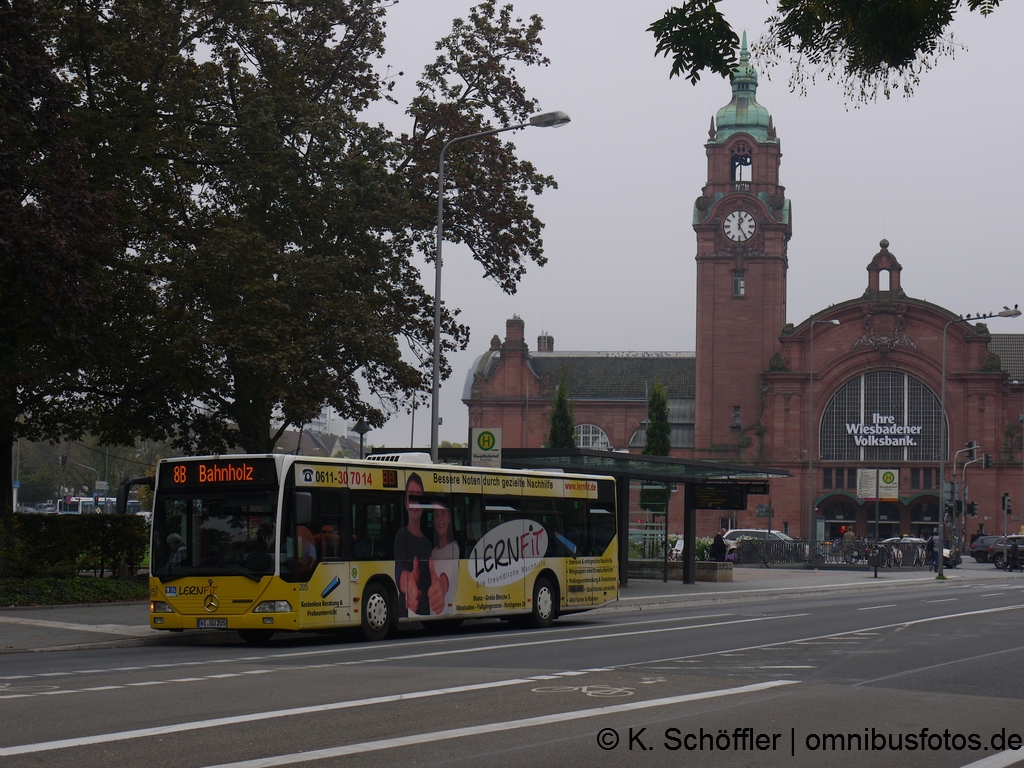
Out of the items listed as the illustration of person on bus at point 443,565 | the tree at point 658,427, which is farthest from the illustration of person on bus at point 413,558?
the tree at point 658,427

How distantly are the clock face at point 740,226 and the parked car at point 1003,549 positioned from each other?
3279 centimetres

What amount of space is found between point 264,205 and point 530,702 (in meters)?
21.2

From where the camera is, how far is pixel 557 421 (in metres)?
90.4

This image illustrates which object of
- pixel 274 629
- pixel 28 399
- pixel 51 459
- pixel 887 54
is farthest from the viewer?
pixel 51 459

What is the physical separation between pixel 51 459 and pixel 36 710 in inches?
4384

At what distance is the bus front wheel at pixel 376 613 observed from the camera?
1945 cm

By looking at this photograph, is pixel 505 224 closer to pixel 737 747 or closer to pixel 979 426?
pixel 737 747

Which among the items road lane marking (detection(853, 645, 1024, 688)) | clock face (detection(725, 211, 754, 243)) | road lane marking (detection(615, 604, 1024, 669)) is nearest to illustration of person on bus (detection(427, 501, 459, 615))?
road lane marking (detection(615, 604, 1024, 669))

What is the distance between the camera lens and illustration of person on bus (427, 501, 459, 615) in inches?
821

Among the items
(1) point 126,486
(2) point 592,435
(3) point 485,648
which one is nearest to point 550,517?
(3) point 485,648

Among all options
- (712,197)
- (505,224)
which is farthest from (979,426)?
(505,224)

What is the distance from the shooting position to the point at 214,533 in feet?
61.2

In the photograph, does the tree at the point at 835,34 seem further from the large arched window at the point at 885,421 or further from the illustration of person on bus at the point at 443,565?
the large arched window at the point at 885,421

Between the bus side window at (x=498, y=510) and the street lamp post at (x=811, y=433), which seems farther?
the street lamp post at (x=811, y=433)
